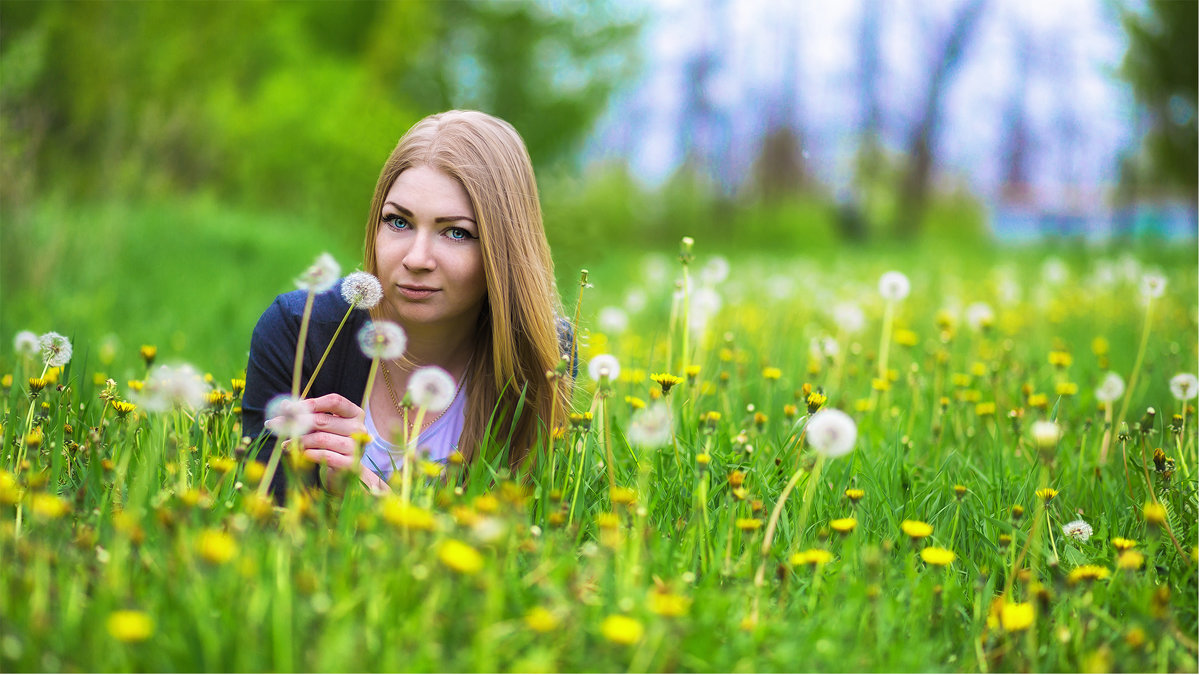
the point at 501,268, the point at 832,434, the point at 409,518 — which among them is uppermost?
the point at 501,268

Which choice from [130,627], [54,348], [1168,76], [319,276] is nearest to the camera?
[130,627]

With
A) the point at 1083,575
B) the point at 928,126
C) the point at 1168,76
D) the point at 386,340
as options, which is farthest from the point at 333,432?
the point at 928,126

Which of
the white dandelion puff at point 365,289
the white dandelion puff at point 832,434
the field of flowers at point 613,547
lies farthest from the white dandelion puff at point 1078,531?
the white dandelion puff at point 365,289

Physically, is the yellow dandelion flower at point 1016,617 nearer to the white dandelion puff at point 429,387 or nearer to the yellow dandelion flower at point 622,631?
the yellow dandelion flower at point 622,631

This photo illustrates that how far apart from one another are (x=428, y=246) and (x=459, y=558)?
3.26 feet

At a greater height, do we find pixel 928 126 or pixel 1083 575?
pixel 928 126

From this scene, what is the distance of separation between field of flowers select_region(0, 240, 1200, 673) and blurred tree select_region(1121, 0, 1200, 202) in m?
9.68

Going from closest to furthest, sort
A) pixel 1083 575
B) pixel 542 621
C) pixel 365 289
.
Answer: pixel 542 621 → pixel 1083 575 → pixel 365 289

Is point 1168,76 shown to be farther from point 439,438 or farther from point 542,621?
point 542,621

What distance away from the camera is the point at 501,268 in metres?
2.14

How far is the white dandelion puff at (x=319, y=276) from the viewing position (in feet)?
5.58

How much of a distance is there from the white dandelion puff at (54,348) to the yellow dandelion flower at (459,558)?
122cm

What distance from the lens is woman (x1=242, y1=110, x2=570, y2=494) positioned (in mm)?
2062

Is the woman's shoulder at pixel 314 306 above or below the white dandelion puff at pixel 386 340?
above
